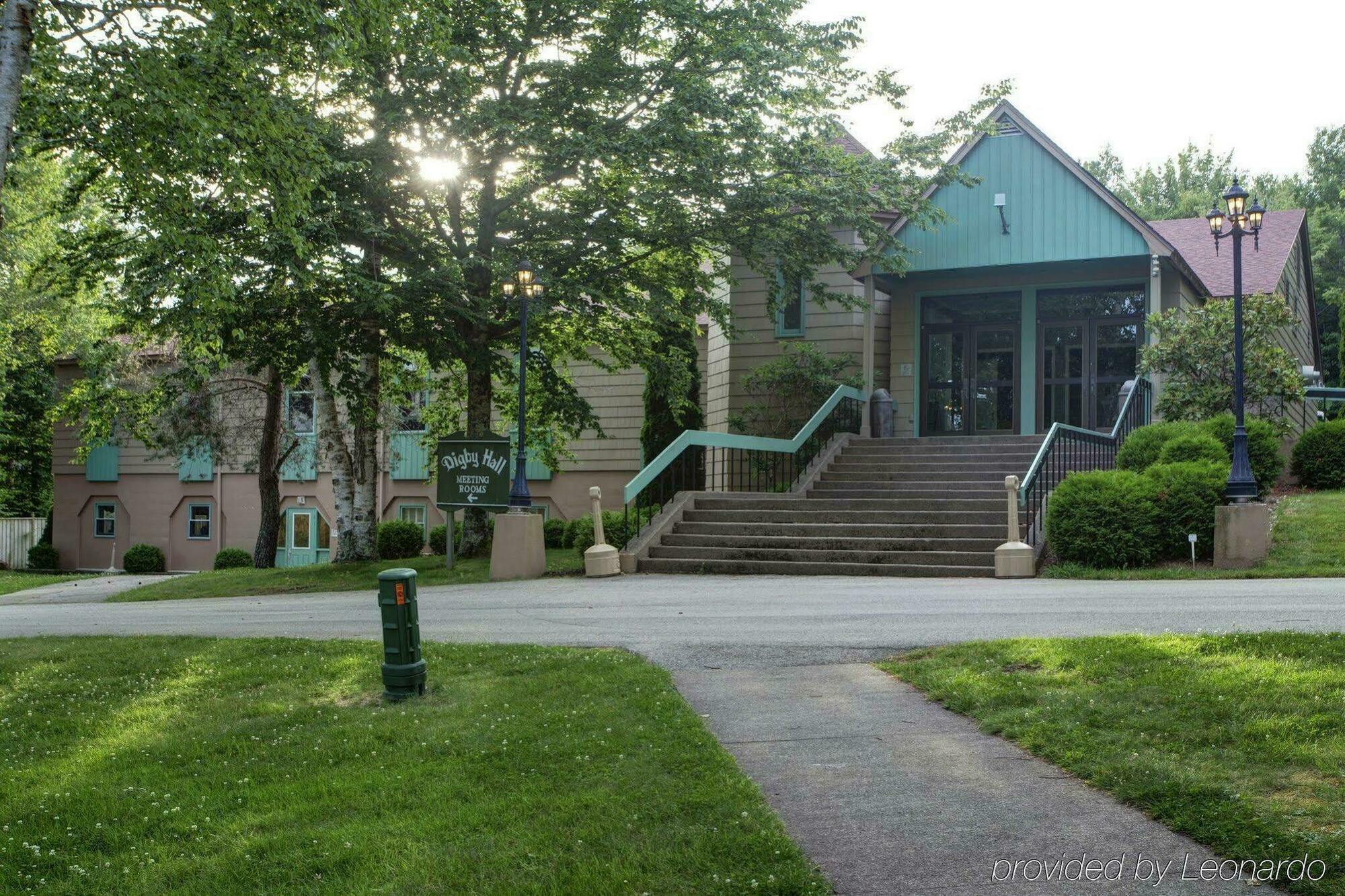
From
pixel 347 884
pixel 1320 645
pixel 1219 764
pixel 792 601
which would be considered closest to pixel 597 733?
pixel 347 884

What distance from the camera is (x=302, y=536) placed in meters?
33.3

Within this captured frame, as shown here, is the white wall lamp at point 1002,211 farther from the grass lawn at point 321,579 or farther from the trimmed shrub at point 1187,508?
the grass lawn at point 321,579

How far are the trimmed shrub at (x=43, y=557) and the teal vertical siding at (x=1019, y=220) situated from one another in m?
28.3

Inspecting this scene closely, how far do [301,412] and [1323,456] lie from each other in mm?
25667

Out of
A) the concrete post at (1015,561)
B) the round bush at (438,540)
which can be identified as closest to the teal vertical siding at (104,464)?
the round bush at (438,540)

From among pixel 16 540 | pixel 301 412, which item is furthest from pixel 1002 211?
pixel 16 540

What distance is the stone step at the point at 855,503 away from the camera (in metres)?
16.5

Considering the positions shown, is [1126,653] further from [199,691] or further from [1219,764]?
[199,691]

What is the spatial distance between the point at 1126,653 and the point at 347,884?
4.93 metres

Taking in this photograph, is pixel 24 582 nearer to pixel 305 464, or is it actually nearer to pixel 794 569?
pixel 305 464

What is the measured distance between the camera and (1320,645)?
6.95 meters

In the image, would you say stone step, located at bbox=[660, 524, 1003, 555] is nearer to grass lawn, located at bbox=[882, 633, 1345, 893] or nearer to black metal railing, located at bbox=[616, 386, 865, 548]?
black metal railing, located at bbox=[616, 386, 865, 548]

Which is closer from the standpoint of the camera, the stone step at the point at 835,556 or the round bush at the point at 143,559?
the stone step at the point at 835,556

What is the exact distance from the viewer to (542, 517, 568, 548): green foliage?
2691 centimetres
